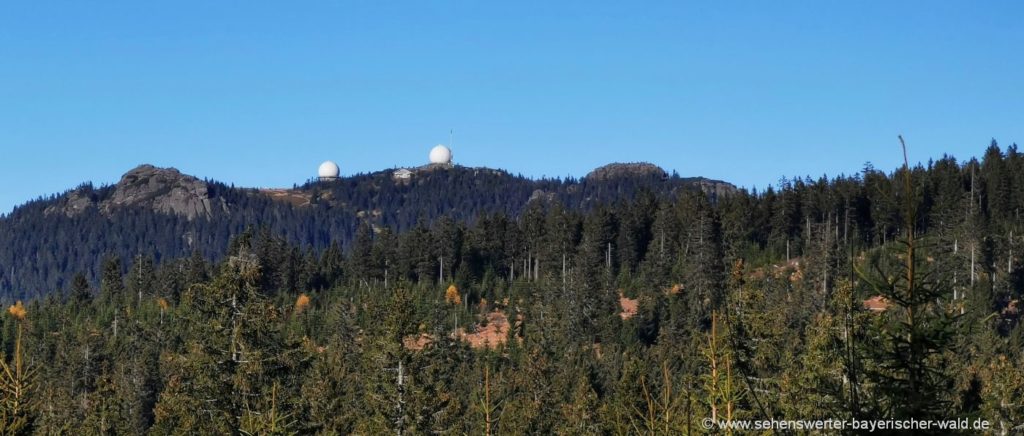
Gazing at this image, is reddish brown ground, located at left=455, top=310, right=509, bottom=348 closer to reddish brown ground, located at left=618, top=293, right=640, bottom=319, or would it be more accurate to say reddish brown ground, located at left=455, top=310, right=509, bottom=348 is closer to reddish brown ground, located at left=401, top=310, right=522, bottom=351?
reddish brown ground, located at left=401, top=310, right=522, bottom=351

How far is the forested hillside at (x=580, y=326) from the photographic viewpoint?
1992 centimetres

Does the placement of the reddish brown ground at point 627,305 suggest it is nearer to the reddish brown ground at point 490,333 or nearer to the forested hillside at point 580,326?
the forested hillside at point 580,326

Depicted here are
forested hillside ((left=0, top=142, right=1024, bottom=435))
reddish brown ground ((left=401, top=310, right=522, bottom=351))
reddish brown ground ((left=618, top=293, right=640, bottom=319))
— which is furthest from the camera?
reddish brown ground ((left=618, top=293, right=640, bottom=319))

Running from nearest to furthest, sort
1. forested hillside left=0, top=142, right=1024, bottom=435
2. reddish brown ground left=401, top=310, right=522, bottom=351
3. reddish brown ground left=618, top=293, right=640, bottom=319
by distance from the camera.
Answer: forested hillside left=0, top=142, right=1024, bottom=435 < reddish brown ground left=401, top=310, right=522, bottom=351 < reddish brown ground left=618, top=293, right=640, bottom=319

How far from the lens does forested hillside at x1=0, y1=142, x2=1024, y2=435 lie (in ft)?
65.4

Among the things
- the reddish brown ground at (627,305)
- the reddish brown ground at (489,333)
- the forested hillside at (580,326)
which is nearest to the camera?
the forested hillside at (580,326)

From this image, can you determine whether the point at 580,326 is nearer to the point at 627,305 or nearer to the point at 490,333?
the point at 490,333

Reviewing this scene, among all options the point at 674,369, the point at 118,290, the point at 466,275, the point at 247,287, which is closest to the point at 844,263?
the point at 674,369

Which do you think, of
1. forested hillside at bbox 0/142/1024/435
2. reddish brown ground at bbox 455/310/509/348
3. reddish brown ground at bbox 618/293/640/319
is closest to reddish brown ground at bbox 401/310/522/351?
reddish brown ground at bbox 455/310/509/348

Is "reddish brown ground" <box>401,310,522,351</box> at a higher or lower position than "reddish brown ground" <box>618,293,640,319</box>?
lower

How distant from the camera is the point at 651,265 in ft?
407

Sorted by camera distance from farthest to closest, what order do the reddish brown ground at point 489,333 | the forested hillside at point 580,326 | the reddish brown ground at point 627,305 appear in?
the reddish brown ground at point 627,305 → the reddish brown ground at point 489,333 → the forested hillside at point 580,326

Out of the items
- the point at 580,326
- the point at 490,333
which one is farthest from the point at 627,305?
the point at 580,326

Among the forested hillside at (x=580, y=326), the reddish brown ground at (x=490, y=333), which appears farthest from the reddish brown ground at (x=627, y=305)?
the reddish brown ground at (x=490, y=333)
